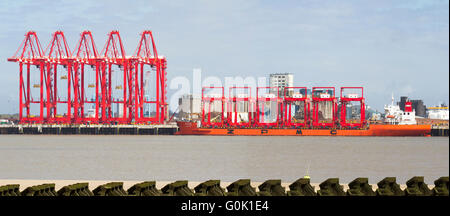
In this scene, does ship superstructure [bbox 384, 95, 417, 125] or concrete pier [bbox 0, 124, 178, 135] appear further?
concrete pier [bbox 0, 124, 178, 135]

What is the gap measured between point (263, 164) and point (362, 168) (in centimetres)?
1029

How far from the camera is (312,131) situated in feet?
459

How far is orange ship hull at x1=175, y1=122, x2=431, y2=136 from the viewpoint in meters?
129

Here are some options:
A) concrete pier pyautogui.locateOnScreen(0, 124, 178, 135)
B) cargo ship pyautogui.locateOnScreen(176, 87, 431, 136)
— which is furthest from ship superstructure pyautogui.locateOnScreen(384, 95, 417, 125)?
concrete pier pyautogui.locateOnScreen(0, 124, 178, 135)

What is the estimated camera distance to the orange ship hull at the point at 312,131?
424ft

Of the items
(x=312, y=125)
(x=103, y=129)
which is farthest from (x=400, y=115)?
(x=103, y=129)

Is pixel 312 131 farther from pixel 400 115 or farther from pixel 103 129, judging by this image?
pixel 103 129

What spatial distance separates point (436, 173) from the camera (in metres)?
47.3

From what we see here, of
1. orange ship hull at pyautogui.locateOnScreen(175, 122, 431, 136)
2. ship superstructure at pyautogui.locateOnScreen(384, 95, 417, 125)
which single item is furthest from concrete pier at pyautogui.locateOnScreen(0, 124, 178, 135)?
ship superstructure at pyautogui.locateOnScreen(384, 95, 417, 125)

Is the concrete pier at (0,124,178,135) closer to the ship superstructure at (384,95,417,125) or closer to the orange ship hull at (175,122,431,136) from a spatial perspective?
the orange ship hull at (175,122,431,136)

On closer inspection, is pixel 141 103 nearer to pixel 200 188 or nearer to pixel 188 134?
pixel 188 134

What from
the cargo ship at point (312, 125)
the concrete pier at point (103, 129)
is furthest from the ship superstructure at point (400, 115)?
the concrete pier at point (103, 129)

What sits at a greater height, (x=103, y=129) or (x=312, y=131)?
(x=312, y=131)

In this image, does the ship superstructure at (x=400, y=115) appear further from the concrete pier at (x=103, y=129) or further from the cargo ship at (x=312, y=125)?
the concrete pier at (x=103, y=129)
